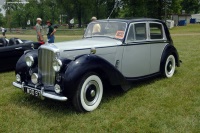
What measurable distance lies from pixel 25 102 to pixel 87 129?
1824mm

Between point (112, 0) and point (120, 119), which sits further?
point (112, 0)

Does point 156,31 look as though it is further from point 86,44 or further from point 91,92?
point 91,92

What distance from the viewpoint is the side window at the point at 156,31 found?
6.17 metres

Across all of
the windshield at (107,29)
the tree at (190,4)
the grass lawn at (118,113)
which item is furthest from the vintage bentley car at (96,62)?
the tree at (190,4)

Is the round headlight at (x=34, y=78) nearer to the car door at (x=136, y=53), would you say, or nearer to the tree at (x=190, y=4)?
the car door at (x=136, y=53)

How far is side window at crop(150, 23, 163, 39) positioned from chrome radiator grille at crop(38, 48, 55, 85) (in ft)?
8.97

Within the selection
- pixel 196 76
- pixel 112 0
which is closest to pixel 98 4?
pixel 112 0

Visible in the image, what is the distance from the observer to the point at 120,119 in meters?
4.24

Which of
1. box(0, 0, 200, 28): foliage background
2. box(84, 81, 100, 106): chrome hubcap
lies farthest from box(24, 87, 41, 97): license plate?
box(0, 0, 200, 28): foliage background

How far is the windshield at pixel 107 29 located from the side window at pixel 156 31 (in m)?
0.97

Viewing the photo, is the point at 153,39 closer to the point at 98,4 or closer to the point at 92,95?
the point at 92,95

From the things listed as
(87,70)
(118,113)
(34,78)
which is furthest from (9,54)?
(118,113)

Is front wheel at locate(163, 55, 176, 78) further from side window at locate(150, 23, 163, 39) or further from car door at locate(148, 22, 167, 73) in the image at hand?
side window at locate(150, 23, 163, 39)

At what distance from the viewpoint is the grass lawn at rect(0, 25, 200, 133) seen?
3.93 m
